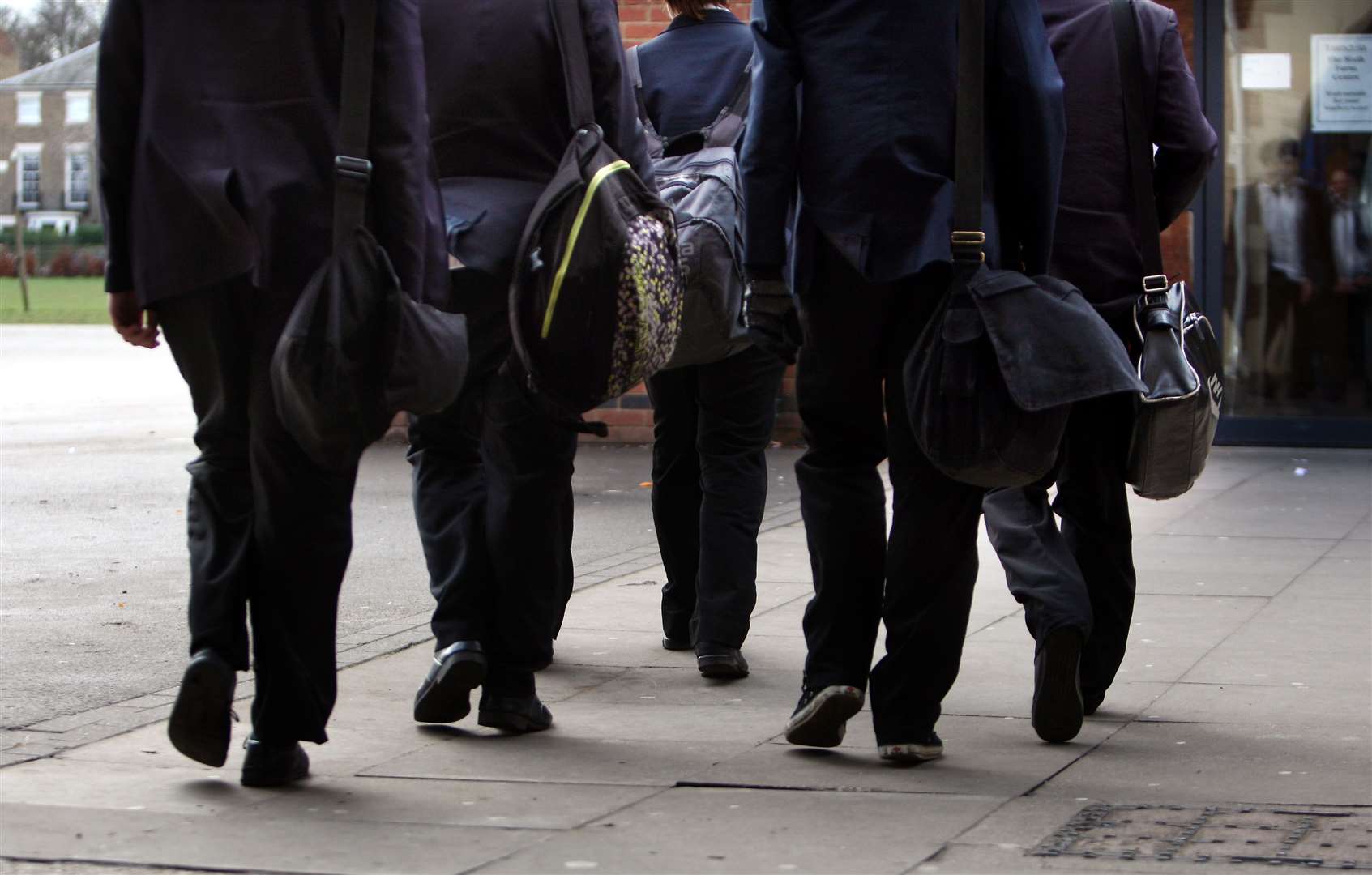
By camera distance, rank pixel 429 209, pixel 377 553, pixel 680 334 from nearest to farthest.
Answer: pixel 429 209
pixel 680 334
pixel 377 553

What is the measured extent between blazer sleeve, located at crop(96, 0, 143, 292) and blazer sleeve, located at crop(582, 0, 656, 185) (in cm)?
105

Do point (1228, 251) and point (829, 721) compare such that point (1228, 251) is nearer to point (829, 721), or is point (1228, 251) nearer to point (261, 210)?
point (829, 721)

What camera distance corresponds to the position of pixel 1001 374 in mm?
4105

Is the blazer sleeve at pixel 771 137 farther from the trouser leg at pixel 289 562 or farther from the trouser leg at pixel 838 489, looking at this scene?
the trouser leg at pixel 289 562

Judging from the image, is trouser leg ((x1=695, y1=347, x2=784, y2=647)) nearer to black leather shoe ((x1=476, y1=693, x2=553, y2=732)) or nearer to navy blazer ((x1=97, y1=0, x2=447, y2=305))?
black leather shoe ((x1=476, y1=693, x2=553, y2=732))

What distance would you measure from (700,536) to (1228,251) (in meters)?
6.98

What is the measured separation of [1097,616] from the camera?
4.98m

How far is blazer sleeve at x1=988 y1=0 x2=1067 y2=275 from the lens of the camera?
167 inches

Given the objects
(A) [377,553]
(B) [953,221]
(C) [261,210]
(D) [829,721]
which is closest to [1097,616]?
(D) [829,721]

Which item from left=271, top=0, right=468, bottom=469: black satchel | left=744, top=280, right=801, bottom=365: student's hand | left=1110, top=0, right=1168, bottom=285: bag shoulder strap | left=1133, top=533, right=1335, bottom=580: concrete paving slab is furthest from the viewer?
left=1133, top=533, right=1335, bottom=580: concrete paving slab

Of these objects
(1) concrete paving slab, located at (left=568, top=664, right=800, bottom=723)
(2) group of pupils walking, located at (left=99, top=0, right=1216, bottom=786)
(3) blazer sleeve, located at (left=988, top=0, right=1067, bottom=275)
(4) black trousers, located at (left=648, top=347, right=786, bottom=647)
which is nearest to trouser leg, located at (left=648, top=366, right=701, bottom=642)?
(4) black trousers, located at (left=648, top=347, right=786, bottom=647)

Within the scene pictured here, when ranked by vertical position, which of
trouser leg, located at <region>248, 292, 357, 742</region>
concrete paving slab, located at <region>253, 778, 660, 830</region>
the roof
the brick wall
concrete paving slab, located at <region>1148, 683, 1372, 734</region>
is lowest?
concrete paving slab, located at <region>1148, 683, 1372, 734</region>

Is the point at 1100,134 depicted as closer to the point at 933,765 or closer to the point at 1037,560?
the point at 1037,560

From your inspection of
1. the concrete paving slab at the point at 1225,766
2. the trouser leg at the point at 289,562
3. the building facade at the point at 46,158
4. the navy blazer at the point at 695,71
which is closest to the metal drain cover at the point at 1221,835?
the concrete paving slab at the point at 1225,766
